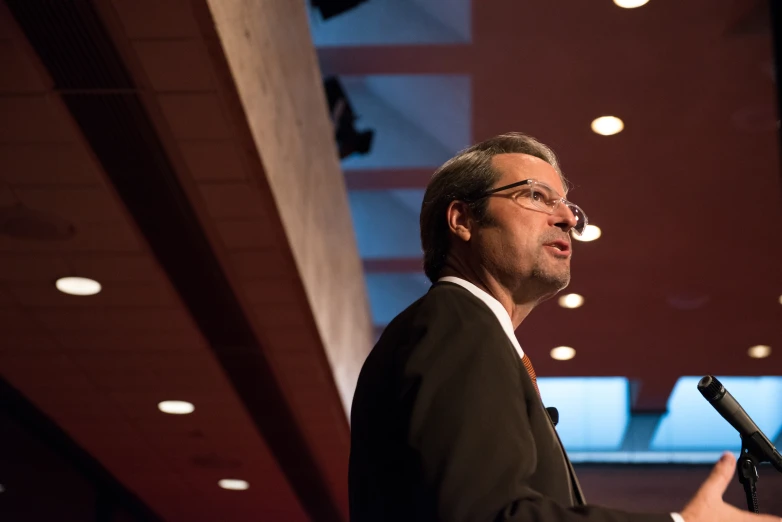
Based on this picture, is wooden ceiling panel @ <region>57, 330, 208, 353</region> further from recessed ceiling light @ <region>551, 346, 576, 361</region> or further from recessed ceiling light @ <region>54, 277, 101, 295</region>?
recessed ceiling light @ <region>551, 346, 576, 361</region>

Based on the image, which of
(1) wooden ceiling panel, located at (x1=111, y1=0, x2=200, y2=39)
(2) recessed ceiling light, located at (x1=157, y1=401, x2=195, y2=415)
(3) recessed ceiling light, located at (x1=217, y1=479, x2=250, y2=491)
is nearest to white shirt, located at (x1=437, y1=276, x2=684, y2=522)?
(1) wooden ceiling panel, located at (x1=111, y1=0, x2=200, y2=39)

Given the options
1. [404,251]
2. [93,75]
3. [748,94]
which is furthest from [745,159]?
[93,75]

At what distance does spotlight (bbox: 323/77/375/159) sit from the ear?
4876 mm

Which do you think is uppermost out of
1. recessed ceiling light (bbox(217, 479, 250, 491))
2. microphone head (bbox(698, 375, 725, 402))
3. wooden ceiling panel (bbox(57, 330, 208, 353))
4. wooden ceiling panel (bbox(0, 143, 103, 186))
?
recessed ceiling light (bbox(217, 479, 250, 491))

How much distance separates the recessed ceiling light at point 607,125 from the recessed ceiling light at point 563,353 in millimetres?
4158

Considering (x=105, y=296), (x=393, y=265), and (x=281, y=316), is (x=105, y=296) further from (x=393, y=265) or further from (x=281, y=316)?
(x=393, y=265)

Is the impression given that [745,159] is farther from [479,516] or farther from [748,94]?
[479,516]

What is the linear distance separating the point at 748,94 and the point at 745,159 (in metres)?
0.79

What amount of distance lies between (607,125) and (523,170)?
179 inches

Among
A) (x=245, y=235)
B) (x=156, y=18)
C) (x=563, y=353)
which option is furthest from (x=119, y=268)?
(x=563, y=353)

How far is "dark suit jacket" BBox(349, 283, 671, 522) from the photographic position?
1284 millimetres

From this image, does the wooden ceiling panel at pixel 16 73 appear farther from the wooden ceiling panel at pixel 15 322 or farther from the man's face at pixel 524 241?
the man's face at pixel 524 241

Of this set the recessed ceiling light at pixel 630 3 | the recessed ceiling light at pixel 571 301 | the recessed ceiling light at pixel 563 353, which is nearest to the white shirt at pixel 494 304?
the recessed ceiling light at pixel 630 3

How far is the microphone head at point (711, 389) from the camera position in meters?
1.81
